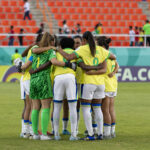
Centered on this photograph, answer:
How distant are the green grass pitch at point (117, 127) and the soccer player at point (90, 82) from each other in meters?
0.41


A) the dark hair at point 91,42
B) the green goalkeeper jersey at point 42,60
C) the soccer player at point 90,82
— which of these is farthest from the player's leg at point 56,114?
the dark hair at point 91,42

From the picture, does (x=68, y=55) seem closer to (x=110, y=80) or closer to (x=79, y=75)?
(x=79, y=75)

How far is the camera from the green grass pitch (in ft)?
25.9

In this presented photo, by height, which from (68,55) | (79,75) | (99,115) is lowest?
(99,115)

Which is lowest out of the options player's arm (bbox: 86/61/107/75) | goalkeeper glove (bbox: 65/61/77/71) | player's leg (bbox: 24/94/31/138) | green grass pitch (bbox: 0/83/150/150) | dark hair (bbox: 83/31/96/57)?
green grass pitch (bbox: 0/83/150/150)

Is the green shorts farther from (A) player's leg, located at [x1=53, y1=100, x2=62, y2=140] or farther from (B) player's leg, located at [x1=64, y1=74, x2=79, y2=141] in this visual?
(B) player's leg, located at [x1=64, y1=74, x2=79, y2=141]

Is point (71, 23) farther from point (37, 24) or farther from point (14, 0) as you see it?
point (14, 0)

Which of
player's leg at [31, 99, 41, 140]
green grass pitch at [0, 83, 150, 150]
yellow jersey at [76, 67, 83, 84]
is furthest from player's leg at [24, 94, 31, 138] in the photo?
yellow jersey at [76, 67, 83, 84]

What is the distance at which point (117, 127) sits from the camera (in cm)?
1059

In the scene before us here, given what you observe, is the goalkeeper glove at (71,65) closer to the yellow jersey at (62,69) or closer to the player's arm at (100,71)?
the yellow jersey at (62,69)

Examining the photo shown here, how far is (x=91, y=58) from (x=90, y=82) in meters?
0.41

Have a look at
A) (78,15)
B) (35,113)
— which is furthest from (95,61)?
(78,15)

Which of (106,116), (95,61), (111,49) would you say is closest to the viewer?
(95,61)

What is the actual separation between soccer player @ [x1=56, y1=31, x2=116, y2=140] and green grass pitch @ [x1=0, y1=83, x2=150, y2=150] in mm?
412
